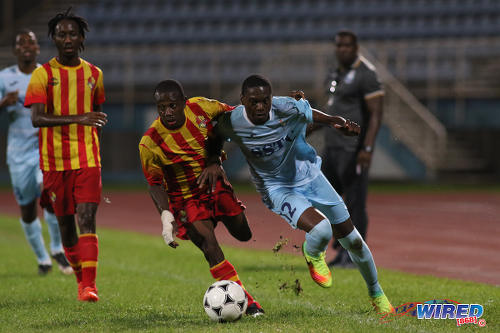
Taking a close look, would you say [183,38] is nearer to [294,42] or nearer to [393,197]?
[294,42]

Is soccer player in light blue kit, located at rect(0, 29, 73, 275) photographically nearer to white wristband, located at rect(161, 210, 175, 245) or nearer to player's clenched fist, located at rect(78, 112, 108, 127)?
player's clenched fist, located at rect(78, 112, 108, 127)

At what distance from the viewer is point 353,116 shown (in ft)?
27.1

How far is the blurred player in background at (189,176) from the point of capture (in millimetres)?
5332

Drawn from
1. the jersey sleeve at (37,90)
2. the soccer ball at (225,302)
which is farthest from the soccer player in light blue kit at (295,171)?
the jersey sleeve at (37,90)

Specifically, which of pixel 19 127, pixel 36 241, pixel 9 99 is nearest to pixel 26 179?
pixel 19 127

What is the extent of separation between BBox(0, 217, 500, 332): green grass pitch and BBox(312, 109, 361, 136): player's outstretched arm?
4.37 feet

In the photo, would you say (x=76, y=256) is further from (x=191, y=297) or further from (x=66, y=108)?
(x=66, y=108)

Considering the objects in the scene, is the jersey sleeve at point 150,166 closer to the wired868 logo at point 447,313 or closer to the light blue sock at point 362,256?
the light blue sock at point 362,256

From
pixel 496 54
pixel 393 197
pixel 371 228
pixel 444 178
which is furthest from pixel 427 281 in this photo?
pixel 496 54

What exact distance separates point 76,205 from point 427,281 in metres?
3.54

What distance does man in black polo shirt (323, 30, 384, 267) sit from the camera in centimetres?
825

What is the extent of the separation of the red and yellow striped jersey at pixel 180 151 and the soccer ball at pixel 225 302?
0.75 m

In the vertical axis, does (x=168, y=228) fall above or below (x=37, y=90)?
below

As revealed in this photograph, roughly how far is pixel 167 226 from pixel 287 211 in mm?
867
